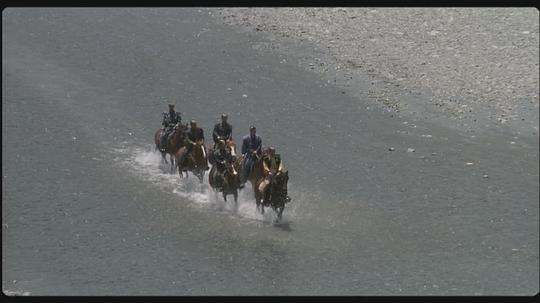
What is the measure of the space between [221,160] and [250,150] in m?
1.16

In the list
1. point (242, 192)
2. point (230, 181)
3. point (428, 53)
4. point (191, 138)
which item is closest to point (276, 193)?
point (230, 181)

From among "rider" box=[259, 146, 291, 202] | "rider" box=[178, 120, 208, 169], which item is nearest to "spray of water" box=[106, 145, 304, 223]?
"rider" box=[178, 120, 208, 169]

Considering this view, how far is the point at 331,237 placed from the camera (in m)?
29.0

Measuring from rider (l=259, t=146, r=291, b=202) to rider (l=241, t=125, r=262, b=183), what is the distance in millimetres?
666

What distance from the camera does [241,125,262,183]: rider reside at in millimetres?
30391

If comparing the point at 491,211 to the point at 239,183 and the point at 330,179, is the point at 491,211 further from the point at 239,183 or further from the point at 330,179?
the point at 239,183

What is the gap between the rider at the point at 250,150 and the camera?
1196 inches

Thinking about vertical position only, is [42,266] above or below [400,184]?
below

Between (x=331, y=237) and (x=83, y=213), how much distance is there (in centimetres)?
831

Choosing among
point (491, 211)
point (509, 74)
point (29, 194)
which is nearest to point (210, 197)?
point (29, 194)

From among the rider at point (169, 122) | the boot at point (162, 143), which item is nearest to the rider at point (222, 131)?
the rider at point (169, 122)

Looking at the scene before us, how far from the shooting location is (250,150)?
100ft

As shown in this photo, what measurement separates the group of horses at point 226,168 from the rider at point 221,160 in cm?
10

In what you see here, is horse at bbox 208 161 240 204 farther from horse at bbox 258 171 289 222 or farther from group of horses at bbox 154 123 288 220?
horse at bbox 258 171 289 222
